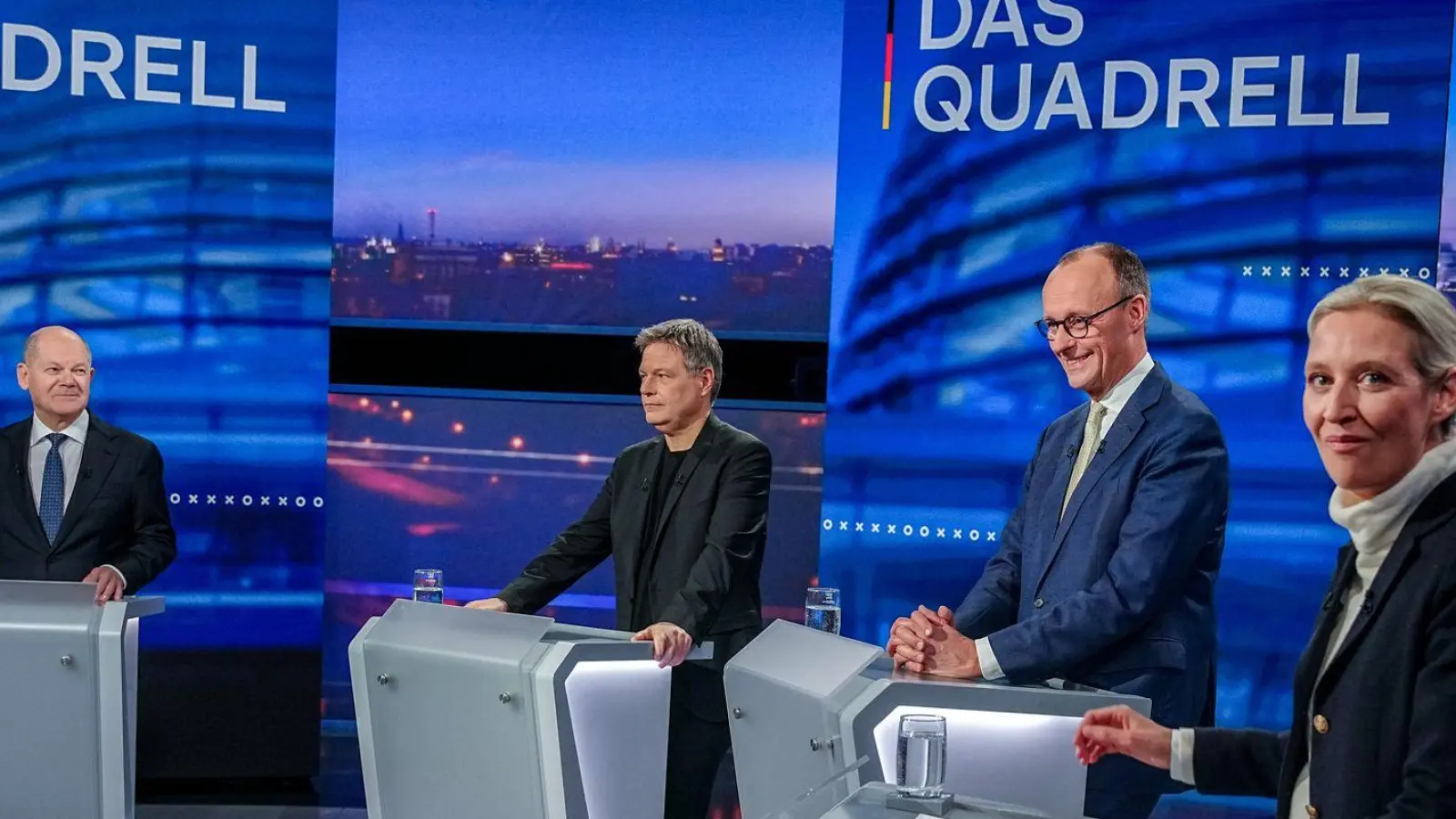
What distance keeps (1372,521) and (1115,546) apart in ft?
3.98

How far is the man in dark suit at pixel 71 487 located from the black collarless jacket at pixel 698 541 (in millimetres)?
1388

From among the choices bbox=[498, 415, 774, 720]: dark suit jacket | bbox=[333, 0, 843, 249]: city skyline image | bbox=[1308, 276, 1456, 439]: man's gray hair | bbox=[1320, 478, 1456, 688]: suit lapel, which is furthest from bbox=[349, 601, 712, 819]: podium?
bbox=[333, 0, 843, 249]: city skyline image

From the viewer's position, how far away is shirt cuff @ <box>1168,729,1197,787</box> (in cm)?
208

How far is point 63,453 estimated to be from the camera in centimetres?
473

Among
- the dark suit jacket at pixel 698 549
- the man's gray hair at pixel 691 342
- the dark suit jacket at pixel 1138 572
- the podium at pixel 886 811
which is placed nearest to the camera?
the podium at pixel 886 811

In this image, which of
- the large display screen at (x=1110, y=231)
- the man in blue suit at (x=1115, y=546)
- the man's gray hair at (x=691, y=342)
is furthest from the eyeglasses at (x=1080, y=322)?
the large display screen at (x=1110, y=231)

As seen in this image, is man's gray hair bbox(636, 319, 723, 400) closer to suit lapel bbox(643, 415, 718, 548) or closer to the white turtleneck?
suit lapel bbox(643, 415, 718, 548)

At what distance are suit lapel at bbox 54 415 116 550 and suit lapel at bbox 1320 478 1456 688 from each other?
13.1ft

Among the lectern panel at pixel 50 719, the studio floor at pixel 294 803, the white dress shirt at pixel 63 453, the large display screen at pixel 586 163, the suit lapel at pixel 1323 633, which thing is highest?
the large display screen at pixel 586 163

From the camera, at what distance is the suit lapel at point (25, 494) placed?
182 inches

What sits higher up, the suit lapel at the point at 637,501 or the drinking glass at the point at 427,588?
the suit lapel at the point at 637,501

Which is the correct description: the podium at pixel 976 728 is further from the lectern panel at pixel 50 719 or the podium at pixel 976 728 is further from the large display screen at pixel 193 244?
the large display screen at pixel 193 244

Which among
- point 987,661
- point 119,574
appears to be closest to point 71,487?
point 119,574

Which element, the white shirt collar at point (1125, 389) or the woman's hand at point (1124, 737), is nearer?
the woman's hand at point (1124, 737)
